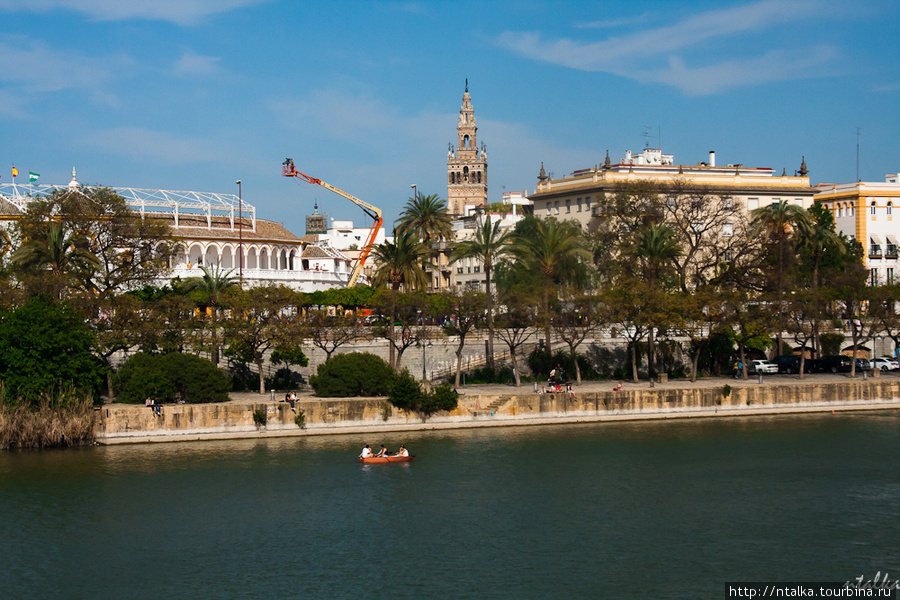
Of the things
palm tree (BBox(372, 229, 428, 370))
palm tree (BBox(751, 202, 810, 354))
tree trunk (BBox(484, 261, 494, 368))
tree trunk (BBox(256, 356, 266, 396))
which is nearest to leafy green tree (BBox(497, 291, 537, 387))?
tree trunk (BBox(484, 261, 494, 368))

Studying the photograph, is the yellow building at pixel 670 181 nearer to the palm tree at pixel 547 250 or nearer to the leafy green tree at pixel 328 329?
the palm tree at pixel 547 250

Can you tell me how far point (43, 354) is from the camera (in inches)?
1786

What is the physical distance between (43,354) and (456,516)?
22.0m

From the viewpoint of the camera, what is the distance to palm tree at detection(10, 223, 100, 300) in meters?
53.6

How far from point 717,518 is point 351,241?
340 feet

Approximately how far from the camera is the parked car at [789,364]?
65.1 m

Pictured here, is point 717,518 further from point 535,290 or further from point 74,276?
point 74,276

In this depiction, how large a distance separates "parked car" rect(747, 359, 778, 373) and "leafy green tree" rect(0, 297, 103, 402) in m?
39.4

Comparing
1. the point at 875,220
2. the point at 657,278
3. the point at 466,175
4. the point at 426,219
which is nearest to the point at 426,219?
the point at 426,219

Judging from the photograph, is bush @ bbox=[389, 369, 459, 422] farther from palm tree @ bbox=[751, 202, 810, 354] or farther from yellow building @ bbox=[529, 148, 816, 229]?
yellow building @ bbox=[529, 148, 816, 229]

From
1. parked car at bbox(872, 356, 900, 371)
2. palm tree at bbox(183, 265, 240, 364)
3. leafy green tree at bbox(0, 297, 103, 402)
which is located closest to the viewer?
leafy green tree at bbox(0, 297, 103, 402)

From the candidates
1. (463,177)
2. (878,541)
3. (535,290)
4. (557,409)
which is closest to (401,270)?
(535,290)

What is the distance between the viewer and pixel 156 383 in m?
47.3

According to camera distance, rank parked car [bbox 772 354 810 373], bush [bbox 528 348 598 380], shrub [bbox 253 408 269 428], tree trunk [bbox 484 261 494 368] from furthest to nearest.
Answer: parked car [bbox 772 354 810 373] < bush [bbox 528 348 598 380] < tree trunk [bbox 484 261 494 368] < shrub [bbox 253 408 269 428]
